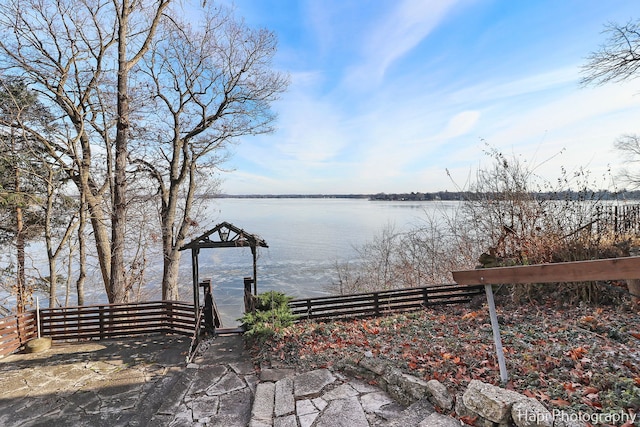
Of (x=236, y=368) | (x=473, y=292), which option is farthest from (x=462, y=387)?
(x=473, y=292)

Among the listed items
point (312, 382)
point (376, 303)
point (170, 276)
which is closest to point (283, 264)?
point (170, 276)

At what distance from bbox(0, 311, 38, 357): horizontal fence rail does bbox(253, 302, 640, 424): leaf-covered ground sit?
481 cm

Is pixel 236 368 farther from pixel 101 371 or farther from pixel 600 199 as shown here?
pixel 600 199

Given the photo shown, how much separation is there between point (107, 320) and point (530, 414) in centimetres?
716

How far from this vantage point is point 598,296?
14.1ft

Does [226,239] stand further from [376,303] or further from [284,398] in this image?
[376,303]

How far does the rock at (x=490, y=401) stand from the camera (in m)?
2.13

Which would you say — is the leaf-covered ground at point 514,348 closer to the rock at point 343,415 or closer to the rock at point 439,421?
the rock at point 439,421

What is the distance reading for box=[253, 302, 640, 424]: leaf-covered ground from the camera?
227 centimetres

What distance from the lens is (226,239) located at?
5230mm

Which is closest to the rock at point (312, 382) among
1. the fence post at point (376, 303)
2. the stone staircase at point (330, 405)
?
the stone staircase at point (330, 405)

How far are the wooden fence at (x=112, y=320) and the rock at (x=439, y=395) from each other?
491 centimetres

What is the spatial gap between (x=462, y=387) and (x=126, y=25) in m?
9.89

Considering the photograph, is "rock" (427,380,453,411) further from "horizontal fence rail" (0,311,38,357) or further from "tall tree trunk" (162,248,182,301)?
"tall tree trunk" (162,248,182,301)
